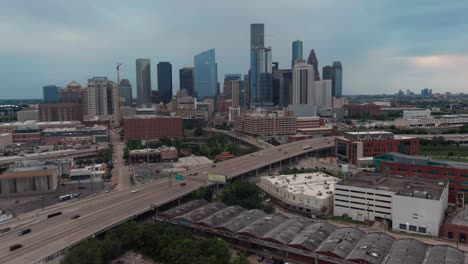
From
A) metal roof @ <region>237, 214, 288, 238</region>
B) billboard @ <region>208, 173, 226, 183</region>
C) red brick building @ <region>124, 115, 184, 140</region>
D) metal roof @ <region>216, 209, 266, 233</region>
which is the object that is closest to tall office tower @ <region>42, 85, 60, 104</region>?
red brick building @ <region>124, 115, 184, 140</region>

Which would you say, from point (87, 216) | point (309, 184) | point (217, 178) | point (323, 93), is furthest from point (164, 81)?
point (87, 216)

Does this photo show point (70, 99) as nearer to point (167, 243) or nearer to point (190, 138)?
point (190, 138)

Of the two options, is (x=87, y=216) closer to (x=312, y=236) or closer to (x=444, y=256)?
(x=312, y=236)

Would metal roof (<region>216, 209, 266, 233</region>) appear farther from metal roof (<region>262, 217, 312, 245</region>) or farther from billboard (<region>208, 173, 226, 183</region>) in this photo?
billboard (<region>208, 173, 226, 183</region>)

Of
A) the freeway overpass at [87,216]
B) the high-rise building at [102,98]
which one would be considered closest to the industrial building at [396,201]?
the freeway overpass at [87,216]

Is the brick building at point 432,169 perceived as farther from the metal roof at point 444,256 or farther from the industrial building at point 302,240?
the industrial building at point 302,240

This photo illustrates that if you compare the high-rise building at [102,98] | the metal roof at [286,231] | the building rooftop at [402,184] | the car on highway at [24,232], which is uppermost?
the high-rise building at [102,98]
